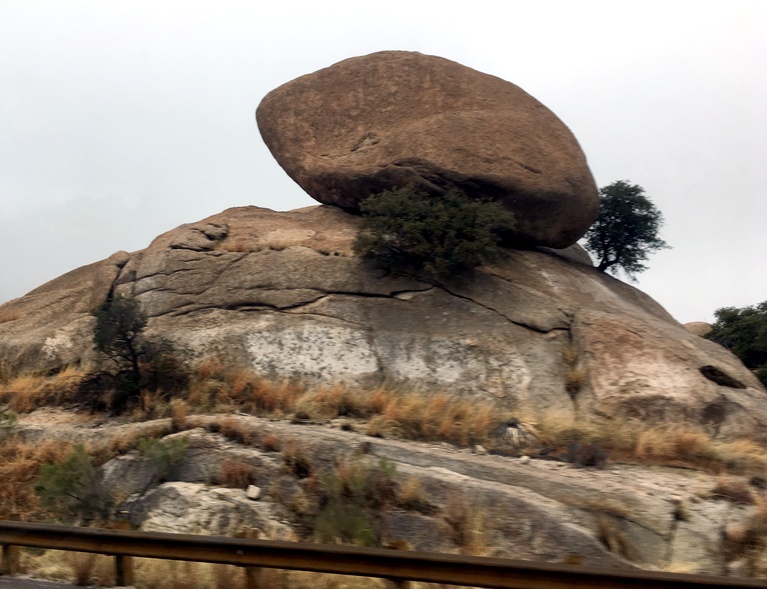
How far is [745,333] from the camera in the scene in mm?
25047

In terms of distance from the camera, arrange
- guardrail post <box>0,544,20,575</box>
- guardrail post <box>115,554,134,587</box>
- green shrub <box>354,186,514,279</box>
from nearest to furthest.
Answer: guardrail post <box>115,554,134,587</box>
guardrail post <box>0,544,20,575</box>
green shrub <box>354,186,514,279</box>

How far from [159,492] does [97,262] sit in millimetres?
13281

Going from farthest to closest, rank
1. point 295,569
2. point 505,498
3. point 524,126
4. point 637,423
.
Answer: point 524,126, point 637,423, point 505,498, point 295,569

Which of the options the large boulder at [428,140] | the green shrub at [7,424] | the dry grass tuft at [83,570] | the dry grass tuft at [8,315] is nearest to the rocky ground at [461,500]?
the dry grass tuft at [83,570]

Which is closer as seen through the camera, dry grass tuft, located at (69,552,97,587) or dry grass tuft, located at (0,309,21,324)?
dry grass tuft, located at (69,552,97,587)

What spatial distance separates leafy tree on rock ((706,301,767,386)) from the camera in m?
23.5

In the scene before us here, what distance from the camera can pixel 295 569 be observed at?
5918 mm

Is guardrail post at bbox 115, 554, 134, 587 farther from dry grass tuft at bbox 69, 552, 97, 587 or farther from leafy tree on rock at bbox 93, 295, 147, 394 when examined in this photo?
leafy tree on rock at bbox 93, 295, 147, 394

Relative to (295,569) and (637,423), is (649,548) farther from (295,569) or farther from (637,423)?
(637,423)

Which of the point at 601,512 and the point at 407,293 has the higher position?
the point at 407,293

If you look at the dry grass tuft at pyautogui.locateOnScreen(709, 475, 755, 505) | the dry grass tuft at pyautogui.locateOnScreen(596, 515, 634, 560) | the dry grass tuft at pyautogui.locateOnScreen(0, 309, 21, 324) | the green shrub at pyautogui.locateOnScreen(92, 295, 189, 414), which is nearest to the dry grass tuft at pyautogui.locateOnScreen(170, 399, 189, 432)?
the green shrub at pyautogui.locateOnScreen(92, 295, 189, 414)

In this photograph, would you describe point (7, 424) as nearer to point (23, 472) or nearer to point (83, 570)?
point (23, 472)

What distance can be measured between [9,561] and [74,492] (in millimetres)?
2474

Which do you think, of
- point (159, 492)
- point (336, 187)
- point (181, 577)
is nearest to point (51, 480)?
point (159, 492)
